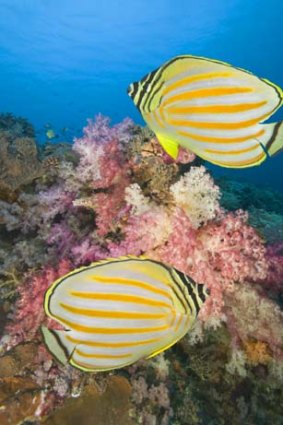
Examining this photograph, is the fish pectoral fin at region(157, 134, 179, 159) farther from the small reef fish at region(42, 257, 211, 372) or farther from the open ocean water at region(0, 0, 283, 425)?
the open ocean water at region(0, 0, 283, 425)

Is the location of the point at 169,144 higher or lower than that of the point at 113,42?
lower

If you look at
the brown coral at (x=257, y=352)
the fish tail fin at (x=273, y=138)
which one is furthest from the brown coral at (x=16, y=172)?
the fish tail fin at (x=273, y=138)

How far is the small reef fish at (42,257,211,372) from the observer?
61.6 inches

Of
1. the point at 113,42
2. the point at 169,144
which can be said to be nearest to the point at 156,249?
the point at 169,144

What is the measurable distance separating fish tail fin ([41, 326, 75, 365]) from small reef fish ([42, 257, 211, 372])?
2 cm

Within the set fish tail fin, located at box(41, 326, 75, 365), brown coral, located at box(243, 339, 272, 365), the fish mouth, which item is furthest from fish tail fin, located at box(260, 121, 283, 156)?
brown coral, located at box(243, 339, 272, 365)

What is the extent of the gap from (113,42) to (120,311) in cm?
8430

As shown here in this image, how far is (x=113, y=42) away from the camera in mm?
77562

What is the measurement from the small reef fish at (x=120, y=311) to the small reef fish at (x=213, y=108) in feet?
1.84

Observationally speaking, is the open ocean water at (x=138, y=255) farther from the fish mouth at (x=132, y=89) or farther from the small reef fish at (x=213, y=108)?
the fish mouth at (x=132, y=89)

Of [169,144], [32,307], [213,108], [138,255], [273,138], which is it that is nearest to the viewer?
[273,138]

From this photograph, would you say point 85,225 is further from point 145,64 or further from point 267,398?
point 145,64

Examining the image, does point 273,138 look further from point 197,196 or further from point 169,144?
point 197,196

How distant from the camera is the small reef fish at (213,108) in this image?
1513 mm
